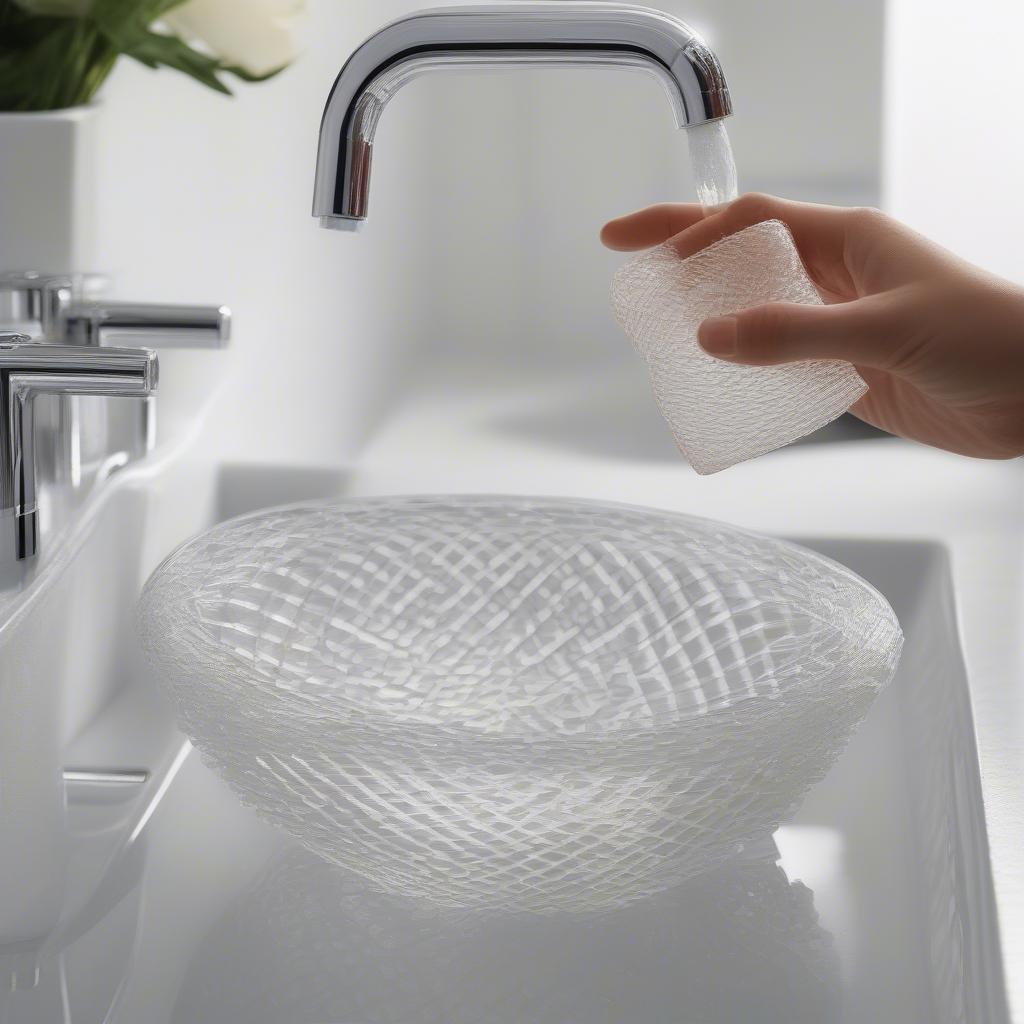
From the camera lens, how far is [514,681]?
598 mm

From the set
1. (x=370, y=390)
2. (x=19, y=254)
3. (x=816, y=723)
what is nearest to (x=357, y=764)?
(x=816, y=723)

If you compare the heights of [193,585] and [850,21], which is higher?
[850,21]

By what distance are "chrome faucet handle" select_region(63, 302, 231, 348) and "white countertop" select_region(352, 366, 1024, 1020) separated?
0.19 metres

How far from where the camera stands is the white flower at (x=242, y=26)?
64 cm

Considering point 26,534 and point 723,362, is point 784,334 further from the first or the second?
point 26,534

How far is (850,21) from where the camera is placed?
4.65 feet

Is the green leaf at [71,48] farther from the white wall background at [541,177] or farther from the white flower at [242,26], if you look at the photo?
the white wall background at [541,177]

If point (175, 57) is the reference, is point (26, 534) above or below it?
below

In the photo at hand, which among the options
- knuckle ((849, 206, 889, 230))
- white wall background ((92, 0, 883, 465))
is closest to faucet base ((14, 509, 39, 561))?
knuckle ((849, 206, 889, 230))

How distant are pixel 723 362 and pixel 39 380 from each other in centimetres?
23

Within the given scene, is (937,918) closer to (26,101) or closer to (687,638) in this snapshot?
(687,638)

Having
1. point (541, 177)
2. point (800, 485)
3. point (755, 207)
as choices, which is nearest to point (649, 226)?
point (755, 207)

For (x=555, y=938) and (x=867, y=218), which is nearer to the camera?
(x=555, y=938)

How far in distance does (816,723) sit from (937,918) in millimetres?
106
